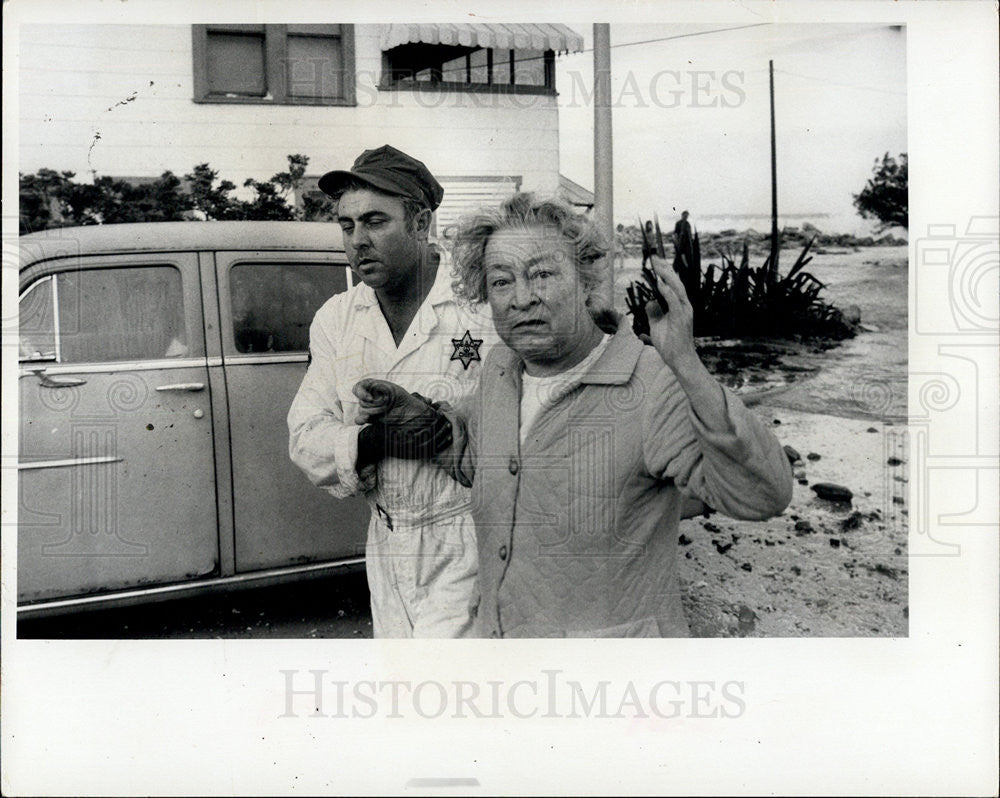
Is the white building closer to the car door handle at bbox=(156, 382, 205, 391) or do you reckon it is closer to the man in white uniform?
the man in white uniform

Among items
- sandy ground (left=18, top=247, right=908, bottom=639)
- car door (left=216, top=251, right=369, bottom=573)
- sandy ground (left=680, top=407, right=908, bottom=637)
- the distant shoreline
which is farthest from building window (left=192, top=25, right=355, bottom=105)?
sandy ground (left=680, top=407, right=908, bottom=637)

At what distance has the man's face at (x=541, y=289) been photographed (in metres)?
3.46

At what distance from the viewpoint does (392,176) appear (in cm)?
371

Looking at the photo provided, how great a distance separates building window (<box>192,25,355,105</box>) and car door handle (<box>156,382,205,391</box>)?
1.10m

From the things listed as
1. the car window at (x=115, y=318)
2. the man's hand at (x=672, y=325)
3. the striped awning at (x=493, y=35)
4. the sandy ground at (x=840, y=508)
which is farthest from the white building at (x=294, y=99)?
the sandy ground at (x=840, y=508)

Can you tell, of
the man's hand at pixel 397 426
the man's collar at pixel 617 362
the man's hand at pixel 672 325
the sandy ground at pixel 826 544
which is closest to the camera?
the man's hand at pixel 672 325

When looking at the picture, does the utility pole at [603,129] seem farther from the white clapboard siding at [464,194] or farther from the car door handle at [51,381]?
the car door handle at [51,381]

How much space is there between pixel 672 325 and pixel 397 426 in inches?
42.4

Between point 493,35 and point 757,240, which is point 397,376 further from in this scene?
point 757,240

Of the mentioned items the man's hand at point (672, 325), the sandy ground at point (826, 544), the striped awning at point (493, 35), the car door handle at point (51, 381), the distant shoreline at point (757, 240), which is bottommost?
the sandy ground at point (826, 544)

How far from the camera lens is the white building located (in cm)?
375

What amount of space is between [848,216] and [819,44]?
668 millimetres

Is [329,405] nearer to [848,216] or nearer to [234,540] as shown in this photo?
[234,540]

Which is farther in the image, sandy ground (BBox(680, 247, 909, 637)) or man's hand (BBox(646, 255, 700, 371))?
sandy ground (BBox(680, 247, 909, 637))
